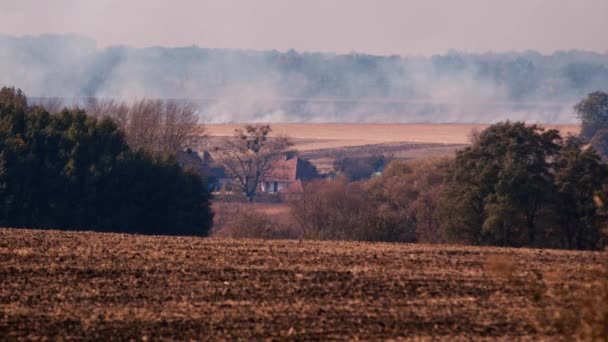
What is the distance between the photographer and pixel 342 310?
15.7m

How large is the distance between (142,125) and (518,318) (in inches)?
2164

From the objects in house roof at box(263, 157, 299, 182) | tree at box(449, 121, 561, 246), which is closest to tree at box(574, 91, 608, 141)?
house roof at box(263, 157, 299, 182)

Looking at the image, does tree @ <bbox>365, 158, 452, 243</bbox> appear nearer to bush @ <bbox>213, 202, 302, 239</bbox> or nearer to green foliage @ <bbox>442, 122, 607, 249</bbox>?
bush @ <bbox>213, 202, 302, 239</bbox>

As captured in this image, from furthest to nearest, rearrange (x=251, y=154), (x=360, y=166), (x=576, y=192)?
(x=360, y=166), (x=251, y=154), (x=576, y=192)

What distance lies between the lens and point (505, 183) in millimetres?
36594

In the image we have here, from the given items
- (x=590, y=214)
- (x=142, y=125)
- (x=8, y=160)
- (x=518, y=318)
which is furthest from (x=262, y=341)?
(x=142, y=125)

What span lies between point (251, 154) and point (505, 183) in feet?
175

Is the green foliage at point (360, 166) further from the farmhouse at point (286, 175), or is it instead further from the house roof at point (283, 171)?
the house roof at point (283, 171)

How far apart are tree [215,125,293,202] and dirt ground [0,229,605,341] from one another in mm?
61470

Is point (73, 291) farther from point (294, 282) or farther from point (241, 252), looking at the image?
point (241, 252)

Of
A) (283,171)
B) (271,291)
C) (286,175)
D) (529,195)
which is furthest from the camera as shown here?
(283,171)

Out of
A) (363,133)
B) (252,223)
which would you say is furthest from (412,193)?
(363,133)

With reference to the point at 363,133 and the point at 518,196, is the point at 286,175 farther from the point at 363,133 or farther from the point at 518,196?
the point at 363,133

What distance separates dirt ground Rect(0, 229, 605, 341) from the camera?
1416 cm
